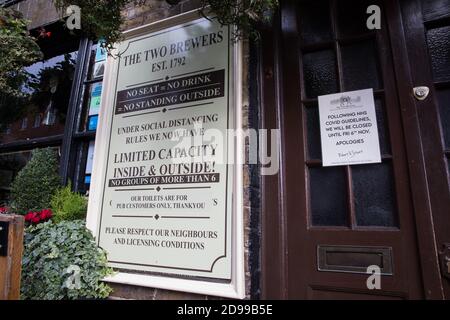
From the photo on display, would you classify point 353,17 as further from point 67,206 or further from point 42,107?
point 42,107

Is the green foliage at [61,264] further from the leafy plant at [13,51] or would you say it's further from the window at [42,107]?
the window at [42,107]

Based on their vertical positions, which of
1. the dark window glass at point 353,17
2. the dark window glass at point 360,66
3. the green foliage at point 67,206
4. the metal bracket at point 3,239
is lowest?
the metal bracket at point 3,239

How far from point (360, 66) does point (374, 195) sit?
0.72m

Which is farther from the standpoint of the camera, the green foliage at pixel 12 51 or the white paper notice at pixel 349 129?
the green foliage at pixel 12 51

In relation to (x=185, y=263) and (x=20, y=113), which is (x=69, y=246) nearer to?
(x=185, y=263)

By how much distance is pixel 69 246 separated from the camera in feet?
5.77

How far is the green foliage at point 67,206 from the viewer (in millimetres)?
2025

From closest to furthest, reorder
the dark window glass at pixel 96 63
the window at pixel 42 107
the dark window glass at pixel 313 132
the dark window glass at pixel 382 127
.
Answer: the dark window glass at pixel 382 127
the dark window glass at pixel 313 132
the dark window glass at pixel 96 63
the window at pixel 42 107

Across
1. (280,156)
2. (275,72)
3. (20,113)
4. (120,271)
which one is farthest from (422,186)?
(20,113)

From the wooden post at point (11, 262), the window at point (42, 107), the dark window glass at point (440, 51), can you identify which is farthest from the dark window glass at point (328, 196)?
the window at point (42, 107)

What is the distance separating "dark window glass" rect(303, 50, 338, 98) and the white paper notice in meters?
0.08

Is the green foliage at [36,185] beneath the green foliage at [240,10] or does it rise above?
beneath

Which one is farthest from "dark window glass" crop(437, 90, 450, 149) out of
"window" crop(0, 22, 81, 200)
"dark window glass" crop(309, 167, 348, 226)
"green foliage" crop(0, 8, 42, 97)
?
"window" crop(0, 22, 81, 200)

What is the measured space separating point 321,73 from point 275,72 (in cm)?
27
